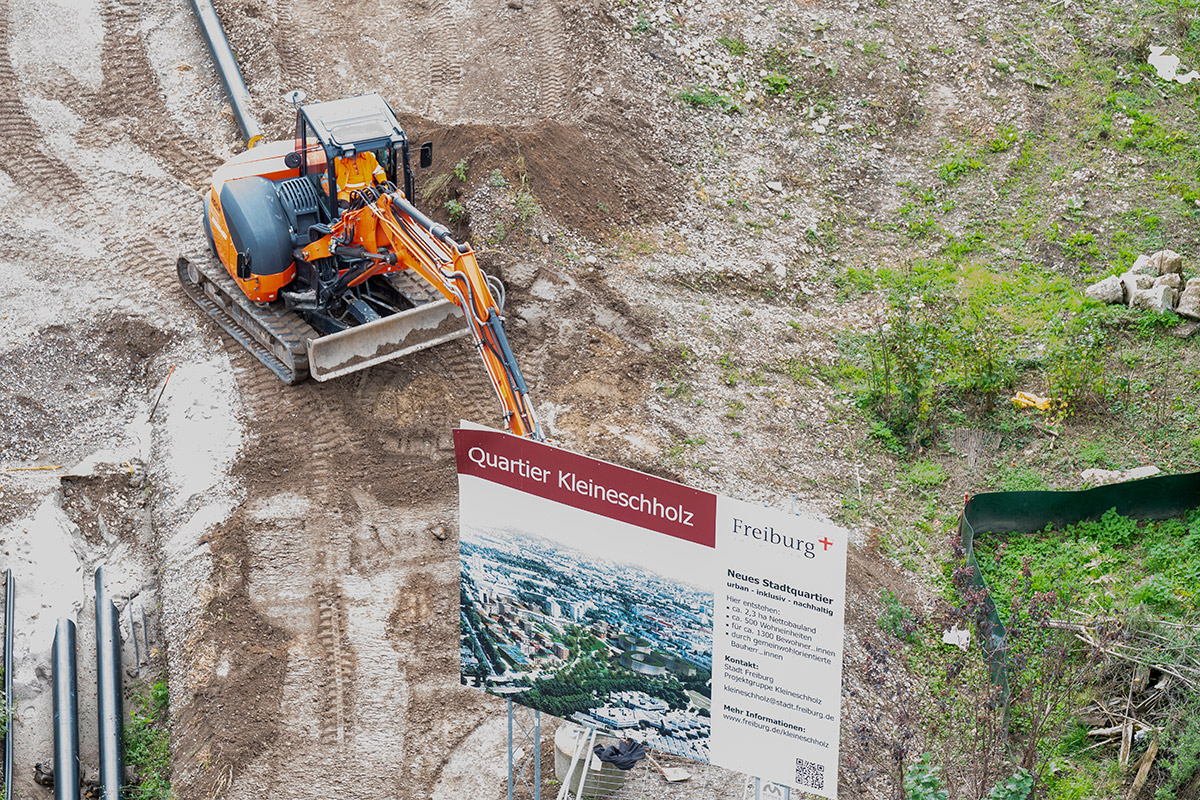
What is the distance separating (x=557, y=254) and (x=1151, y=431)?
6.93 meters

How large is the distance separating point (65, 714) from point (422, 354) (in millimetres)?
5074

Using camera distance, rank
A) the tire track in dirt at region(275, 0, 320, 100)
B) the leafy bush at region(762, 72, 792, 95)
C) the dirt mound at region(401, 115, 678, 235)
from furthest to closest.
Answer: the leafy bush at region(762, 72, 792, 95) < the tire track in dirt at region(275, 0, 320, 100) < the dirt mound at region(401, 115, 678, 235)

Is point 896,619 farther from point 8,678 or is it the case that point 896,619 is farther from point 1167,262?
point 8,678

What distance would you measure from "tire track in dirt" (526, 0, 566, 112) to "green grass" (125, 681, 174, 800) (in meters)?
9.72

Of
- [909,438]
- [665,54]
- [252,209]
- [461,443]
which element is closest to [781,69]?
[665,54]

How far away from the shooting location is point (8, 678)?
33.2 ft

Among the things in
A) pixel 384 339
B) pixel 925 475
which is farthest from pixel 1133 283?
pixel 384 339

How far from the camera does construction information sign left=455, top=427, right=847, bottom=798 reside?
614cm

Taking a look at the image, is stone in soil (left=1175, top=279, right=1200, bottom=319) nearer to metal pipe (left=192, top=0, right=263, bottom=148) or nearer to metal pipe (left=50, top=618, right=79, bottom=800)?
metal pipe (left=192, top=0, right=263, bottom=148)

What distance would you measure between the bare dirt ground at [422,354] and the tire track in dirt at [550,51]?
0.16 feet

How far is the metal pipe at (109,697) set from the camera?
9.45 metres

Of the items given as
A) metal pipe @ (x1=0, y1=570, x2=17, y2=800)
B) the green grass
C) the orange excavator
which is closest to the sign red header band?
the orange excavator

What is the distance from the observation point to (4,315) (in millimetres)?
13602

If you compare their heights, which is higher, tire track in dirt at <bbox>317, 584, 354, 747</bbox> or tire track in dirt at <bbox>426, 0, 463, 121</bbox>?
tire track in dirt at <bbox>426, 0, 463, 121</bbox>
